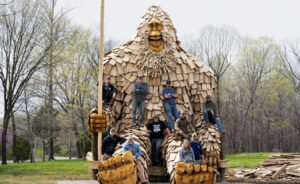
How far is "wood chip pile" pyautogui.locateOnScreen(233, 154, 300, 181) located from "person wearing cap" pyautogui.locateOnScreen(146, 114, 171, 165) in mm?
4844

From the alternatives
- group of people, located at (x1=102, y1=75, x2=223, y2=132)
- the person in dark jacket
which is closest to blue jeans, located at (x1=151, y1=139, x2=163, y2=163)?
group of people, located at (x1=102, y1=75, x2=223, y2=132)

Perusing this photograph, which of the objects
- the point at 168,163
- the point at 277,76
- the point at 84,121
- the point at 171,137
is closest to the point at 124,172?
the point at 168,163

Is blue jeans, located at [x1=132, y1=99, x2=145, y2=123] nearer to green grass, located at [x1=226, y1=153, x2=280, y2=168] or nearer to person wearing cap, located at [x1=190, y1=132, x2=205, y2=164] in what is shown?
person wearing cap, located at [x1=190, y1=132, x2=205, y2=164]

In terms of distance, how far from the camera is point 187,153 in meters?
4.88

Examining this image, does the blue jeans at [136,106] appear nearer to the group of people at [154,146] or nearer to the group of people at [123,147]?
the group of people at [154,146]

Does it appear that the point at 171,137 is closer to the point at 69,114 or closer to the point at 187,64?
the point at 187,64

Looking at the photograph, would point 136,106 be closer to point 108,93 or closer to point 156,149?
point 108,93

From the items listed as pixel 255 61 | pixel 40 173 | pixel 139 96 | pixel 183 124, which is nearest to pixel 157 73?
pixel 139 96

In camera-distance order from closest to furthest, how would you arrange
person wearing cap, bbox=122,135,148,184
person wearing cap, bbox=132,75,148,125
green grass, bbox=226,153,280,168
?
person wearing cap, bbox=122,135,148,184
person wearing cap, bbox=132,75,148,125
green grass, bbox=226,153,280,168

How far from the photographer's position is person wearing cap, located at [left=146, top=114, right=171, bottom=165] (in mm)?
5445

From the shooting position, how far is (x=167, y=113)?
5664 mm

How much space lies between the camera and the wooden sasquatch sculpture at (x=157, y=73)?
5695 millimetres

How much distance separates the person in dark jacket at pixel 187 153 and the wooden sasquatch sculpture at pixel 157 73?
64 centimetres

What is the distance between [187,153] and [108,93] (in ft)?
5.25
